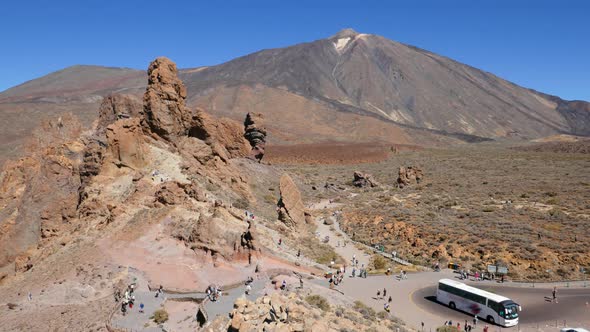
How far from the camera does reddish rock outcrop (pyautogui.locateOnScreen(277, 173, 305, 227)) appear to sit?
107ft

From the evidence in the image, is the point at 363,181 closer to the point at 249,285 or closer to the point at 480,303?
the point at 480,303

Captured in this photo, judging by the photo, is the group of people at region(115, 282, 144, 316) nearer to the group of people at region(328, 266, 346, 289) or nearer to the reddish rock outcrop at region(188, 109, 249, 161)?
the group of people at region(328, 266, 346, 289)

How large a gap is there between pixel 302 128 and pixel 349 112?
86.1 feet

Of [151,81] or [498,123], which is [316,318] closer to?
[151,81]

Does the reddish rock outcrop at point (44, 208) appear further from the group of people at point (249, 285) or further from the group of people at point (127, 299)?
the group of people at point (249, 285)

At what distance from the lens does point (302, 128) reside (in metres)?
Result: 133

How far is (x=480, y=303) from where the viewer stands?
19.6m

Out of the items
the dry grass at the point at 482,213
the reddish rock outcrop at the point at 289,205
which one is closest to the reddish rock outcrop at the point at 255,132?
the dry grass at the point at 482,213

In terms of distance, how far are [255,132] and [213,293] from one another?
3638 centimetres

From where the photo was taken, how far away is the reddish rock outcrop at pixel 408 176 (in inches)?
2372

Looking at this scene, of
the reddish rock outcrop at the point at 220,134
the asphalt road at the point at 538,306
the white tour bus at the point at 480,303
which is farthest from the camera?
the reddish rock outcrop at the point at 220,134

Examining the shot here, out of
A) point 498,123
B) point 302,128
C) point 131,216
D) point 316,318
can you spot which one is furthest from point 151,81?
point 498,123

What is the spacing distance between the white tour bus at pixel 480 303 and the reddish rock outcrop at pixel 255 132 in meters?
34.3

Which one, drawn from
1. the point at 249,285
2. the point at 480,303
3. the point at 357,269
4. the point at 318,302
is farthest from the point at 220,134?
the point at 480,303
